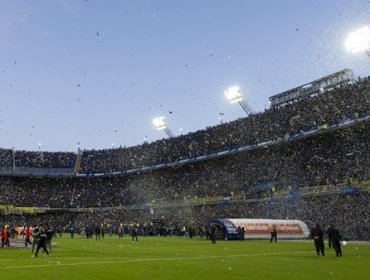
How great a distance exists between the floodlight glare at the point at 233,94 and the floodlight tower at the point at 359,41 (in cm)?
2367

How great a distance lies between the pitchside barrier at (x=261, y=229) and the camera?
144 feet

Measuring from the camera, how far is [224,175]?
6594cm

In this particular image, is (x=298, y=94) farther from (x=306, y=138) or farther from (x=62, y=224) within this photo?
(x=62, y=224)

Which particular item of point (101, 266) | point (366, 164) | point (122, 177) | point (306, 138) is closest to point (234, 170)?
point (306, 138)

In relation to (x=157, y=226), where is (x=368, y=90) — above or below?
above

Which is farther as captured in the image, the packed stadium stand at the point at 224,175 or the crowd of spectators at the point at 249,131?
the crowd of spectators at the point at 249,131

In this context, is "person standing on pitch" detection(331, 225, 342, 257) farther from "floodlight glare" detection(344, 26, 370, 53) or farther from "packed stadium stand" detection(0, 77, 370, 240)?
"floodlight glare" detection(344, 26, 370, 53)

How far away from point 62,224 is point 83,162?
14.0 m

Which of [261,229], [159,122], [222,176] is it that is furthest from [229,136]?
[261,229]

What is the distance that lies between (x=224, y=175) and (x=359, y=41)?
27198 mm

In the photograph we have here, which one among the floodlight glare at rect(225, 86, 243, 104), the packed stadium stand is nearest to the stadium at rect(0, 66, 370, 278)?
the packed stadium stand

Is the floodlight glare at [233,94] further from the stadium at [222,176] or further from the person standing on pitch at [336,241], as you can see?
the person standing on pitch at [336,241]

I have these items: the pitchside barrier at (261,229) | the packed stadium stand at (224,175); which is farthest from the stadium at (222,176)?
the pitchside barrier at (261,229)

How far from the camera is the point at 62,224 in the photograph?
80.3 meters
